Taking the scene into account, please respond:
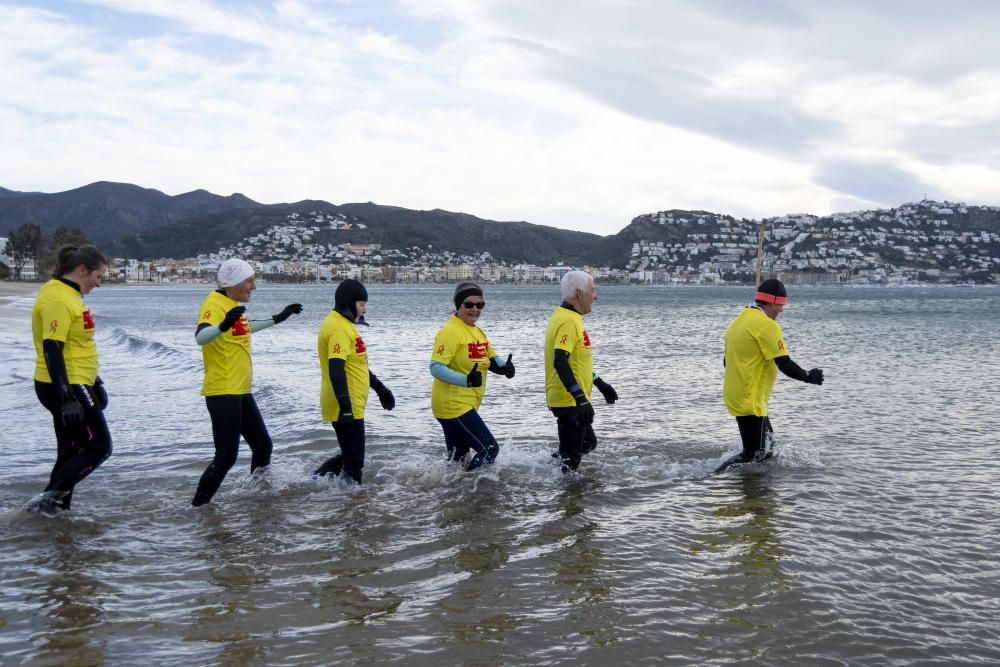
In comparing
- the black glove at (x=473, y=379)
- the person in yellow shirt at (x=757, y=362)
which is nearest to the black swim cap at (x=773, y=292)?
the person in yellow shirt at (x=757, y=362)

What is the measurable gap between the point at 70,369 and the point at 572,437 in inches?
172

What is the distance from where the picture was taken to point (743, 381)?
7344 millimetres

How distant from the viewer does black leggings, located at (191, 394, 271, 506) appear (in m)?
6.28

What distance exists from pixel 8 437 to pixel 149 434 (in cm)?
177

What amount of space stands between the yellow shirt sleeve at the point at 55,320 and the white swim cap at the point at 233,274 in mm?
1153

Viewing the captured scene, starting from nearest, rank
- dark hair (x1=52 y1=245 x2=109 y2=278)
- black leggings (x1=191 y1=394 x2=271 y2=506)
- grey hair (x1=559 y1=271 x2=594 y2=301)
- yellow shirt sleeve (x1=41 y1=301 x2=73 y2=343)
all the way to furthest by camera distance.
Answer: yellow shirt sleeve (x1=41 y1=301 x2=73 y2=343), dark hair (x1=52 y1=245 x2=109 y2=278), black leggings (x1=191 y1=394 x2=271 y2=506), grey hair (x1=559 y1=271 x2=594 y2=301)

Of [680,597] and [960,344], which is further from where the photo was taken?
[960,344]

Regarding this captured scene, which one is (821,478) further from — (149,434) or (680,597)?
(149,434)

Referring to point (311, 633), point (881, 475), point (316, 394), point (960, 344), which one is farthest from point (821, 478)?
point (960, 344)

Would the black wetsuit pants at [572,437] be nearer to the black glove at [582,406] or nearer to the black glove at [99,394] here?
the black glove at [582,406]

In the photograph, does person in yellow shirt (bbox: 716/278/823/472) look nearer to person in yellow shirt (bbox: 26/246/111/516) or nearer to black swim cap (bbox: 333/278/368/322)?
black swim cap (bbox: 333/278/368/322)

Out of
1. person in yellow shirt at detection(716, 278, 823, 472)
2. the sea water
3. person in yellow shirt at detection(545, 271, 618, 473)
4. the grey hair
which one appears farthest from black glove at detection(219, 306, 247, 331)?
person in yellow shirt at detection(716, 278, 823, 472)

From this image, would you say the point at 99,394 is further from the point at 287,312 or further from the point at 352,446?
the point at 352,446

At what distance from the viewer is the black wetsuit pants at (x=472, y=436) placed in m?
7.11
